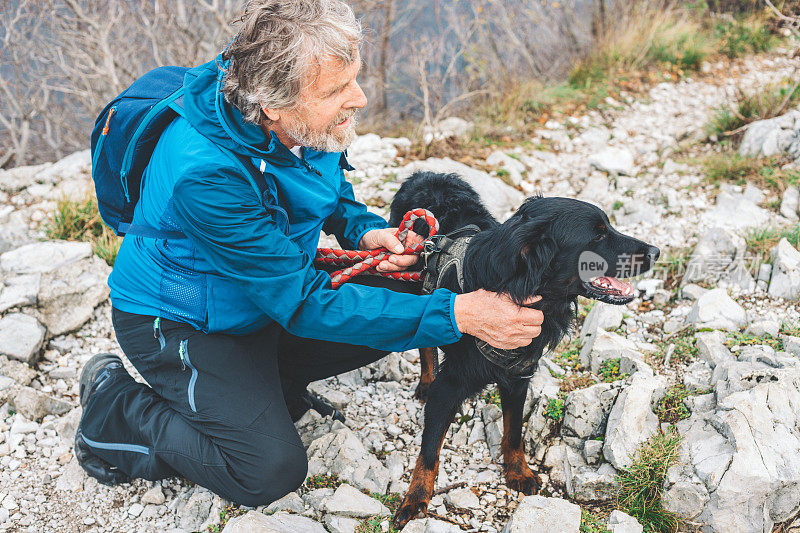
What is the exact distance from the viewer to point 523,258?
2029mm

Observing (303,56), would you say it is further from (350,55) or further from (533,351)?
(533,351)

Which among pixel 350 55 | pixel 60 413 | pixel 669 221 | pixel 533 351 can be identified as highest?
pixel 350 55

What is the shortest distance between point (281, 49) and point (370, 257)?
0.93m

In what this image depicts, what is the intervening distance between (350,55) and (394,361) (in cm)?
169

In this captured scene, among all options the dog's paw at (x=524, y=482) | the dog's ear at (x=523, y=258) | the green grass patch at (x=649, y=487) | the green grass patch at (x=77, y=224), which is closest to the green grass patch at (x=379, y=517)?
the dog's paw at (x=524, y=482)

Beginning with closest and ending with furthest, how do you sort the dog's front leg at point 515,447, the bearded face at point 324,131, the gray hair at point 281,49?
the gray hair at point 281,49 < the bearded face at point 324,131 < the dog's front leg at point 515,447

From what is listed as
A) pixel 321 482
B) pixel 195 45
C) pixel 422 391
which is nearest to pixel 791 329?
pixel 422 391

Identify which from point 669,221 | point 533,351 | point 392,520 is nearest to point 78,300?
point 392,520

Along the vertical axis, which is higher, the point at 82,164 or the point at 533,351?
the point at 533,351

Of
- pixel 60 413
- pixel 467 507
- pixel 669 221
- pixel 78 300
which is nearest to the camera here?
pixel 467 507

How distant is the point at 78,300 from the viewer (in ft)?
11.5

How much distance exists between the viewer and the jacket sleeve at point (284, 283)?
195cm

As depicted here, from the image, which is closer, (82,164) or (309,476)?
(309,476)

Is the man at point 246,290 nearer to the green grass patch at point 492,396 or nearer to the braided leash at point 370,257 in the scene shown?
the braided leash at point 370,257
